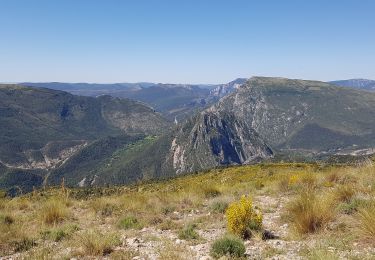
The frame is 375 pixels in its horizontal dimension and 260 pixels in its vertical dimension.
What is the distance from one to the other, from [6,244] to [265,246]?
647 cm

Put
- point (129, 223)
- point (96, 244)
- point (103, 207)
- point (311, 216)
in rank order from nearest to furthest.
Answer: point (96, 244) → point (311, 216) → point (129, 223) → point (103, 207)

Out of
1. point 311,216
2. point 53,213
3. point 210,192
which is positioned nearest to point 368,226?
point 311,216

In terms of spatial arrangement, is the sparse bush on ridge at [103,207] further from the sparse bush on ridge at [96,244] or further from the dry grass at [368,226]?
the dry grass at [368,226]

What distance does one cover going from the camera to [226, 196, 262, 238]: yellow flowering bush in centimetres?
936

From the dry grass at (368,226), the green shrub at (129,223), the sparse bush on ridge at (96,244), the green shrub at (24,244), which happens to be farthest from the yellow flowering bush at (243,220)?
the green shrub at (24,244)

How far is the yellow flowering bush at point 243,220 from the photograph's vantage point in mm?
9359

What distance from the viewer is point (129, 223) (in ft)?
37.5

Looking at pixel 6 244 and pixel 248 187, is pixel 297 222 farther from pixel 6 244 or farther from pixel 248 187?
pixel 248 187

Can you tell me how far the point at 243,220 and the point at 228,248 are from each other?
5.62ft

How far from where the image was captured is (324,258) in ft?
20.6

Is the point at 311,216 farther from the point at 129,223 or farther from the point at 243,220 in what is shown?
the point at 129,223

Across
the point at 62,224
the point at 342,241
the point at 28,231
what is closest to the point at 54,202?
the point at 62,224

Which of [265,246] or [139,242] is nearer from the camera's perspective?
[265,246]

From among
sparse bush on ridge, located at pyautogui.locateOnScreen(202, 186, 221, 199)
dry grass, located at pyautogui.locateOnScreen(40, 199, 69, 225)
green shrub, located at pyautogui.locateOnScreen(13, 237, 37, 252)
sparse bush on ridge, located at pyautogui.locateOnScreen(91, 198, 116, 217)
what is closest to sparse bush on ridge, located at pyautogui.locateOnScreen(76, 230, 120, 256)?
green shrub, located at pyautogui.locateOnScreen(13, 237, 37, 252)
